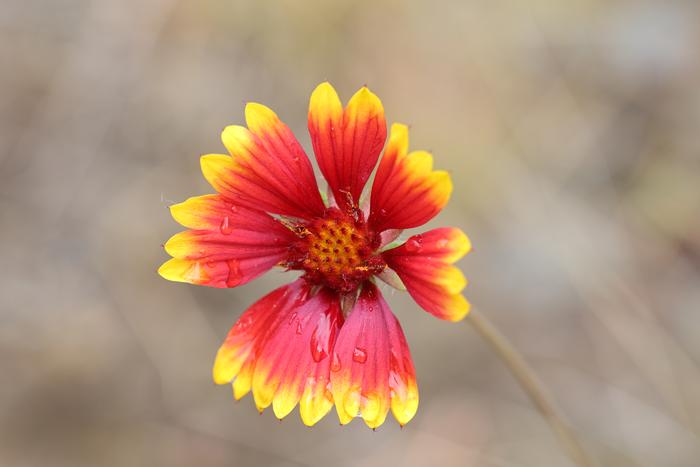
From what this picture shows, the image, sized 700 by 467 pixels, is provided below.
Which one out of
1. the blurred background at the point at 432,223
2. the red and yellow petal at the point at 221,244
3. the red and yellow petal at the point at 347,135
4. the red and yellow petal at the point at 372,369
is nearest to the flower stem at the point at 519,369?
the red and yellow petal at the point at 372,369

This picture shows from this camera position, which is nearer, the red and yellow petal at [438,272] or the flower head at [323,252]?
the red and yellow petal at [438,272]

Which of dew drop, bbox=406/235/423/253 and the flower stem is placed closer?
dew drop, bbox=406/235/423/253

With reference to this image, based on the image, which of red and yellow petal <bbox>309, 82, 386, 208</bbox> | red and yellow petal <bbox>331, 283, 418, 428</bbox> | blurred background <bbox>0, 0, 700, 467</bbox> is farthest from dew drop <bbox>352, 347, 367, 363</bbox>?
blurred background <bbox>0, 0, 700, 467</bbox>

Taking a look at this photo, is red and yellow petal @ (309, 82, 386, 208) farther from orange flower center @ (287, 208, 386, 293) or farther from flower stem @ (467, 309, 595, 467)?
flower stem @ (467, 309, 595, 467)

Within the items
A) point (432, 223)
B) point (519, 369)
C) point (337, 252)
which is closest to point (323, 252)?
point (337, 252)

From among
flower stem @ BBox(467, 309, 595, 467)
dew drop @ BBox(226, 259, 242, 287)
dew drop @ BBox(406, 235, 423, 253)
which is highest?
dew drop @ BBox(226, 259, 242, 287)

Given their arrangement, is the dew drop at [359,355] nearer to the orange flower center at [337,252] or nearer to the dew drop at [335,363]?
the dew drop at [335,363]
